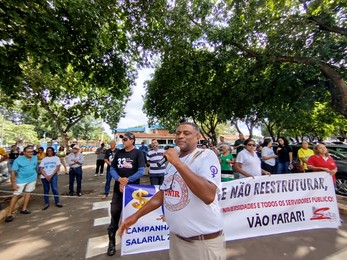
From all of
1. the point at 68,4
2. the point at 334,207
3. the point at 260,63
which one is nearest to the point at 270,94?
the point at 260,63

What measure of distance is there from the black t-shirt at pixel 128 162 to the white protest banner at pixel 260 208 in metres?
0.27

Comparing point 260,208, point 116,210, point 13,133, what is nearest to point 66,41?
point 116,210

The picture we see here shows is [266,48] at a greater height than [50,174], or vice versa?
[266,48]

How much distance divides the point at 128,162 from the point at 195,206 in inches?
87.7

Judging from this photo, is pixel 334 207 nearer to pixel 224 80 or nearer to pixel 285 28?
pixel 285 28

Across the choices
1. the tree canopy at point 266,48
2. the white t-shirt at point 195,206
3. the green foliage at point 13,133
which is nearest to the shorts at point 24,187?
the white t-shirt at point 195,206

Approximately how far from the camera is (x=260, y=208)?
4.14 metres

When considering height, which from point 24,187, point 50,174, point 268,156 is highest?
point 268,156

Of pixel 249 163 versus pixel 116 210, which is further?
pixel 249 163

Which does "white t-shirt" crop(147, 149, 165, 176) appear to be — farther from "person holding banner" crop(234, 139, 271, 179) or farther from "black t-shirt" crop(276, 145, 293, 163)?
"black t-shirt" crop(276, 145, 293, 163)

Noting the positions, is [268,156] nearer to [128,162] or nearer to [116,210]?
[128,162]

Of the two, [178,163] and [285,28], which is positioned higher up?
[285,28]

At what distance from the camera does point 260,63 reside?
31.2 ft

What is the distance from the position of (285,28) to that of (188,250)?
8.37 m
